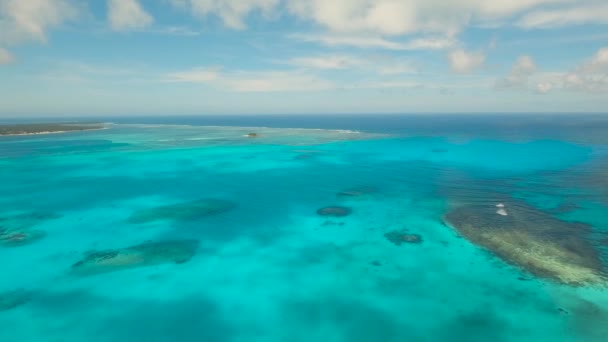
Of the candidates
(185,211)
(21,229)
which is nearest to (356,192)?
(185,211)

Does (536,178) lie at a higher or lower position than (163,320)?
higher

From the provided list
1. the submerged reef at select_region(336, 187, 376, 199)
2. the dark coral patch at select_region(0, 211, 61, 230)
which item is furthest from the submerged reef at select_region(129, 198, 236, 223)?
the submerged reef at select_region(336, 187, 376, 199)

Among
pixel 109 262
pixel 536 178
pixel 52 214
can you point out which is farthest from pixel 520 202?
pixel 52 214

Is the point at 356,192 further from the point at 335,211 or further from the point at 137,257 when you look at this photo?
the point at 137,257

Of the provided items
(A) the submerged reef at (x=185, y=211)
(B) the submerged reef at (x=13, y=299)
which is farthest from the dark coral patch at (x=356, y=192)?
(B) the submerged reef at (x=13, y=299)

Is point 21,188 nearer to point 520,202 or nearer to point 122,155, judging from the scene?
point 122,155

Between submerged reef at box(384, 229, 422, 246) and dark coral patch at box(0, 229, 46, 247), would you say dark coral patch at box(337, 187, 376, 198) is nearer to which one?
submerged reef at box(384, 229, 422, 246)

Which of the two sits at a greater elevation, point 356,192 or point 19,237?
point 356,192
